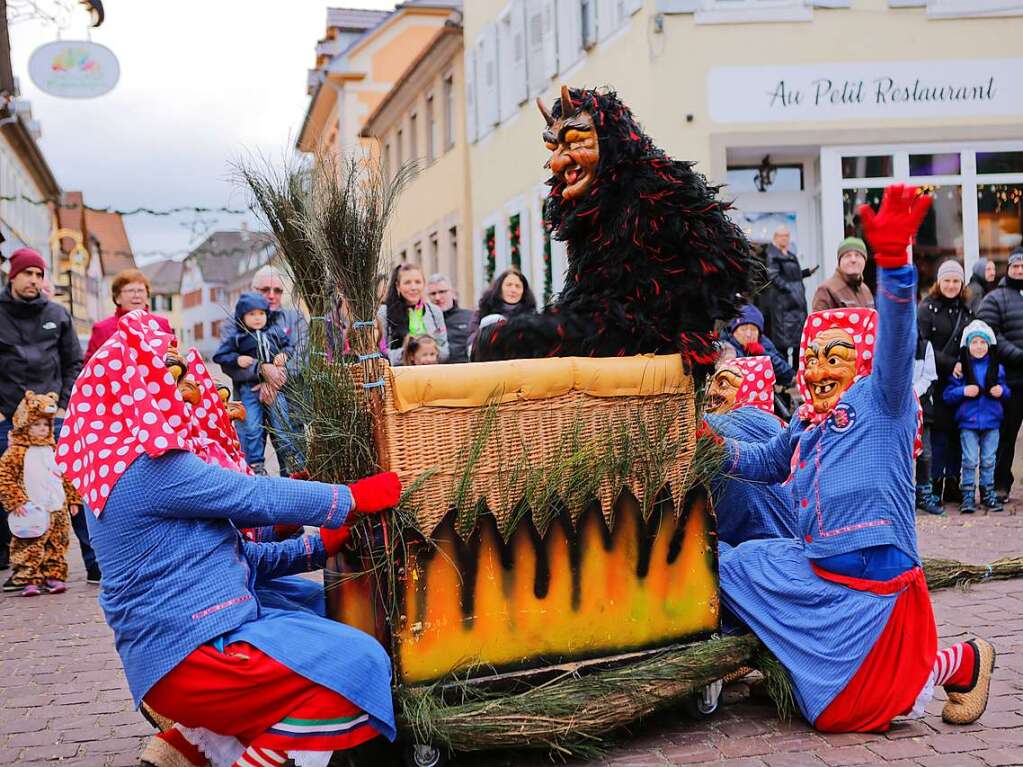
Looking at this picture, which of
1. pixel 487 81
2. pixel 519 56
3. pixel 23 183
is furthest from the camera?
pixel 23 183

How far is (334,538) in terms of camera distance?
12.4 ft

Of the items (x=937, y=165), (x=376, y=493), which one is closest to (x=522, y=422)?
→ (x=376, y=493)

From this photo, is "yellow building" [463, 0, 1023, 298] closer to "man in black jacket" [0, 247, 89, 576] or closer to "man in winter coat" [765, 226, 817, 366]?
"man in winter coat" [765, 226, 817, 366]

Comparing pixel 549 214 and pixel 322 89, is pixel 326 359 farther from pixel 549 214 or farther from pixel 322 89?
pixel 322 89

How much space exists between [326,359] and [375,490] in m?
0.46

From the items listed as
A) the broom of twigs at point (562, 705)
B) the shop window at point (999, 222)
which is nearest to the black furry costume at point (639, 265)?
the broom of twigs at point (562, 705)

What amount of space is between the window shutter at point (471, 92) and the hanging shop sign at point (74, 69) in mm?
8008

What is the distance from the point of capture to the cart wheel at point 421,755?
11.7 ft

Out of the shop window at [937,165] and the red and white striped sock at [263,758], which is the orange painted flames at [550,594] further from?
the shop window at [937,165]

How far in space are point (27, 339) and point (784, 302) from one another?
677 centimetres

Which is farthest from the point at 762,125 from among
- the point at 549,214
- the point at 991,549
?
the point at 549,214

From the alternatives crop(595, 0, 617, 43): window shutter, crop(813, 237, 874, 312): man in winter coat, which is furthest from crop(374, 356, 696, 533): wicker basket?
crop(595, 0, 617, 43): window shutter

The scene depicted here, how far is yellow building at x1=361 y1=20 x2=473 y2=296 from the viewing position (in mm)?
22453

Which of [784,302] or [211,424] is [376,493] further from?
[784,302]
